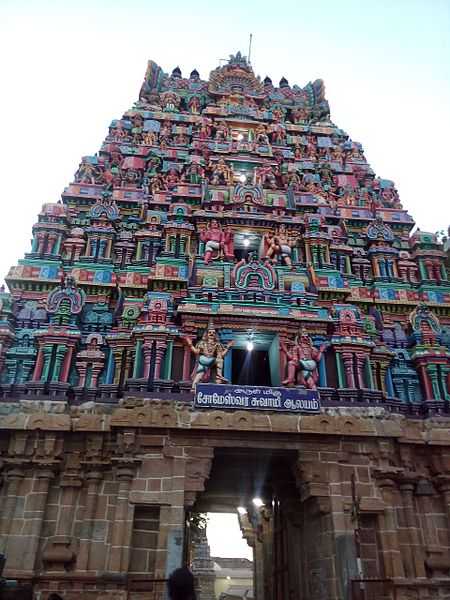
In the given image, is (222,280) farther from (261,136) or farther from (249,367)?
(261,136)

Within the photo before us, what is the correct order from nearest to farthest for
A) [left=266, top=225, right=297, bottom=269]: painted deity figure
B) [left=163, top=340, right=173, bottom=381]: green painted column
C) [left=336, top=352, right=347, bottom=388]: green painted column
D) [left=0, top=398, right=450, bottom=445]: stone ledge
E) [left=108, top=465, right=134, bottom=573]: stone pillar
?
[left=108, top=465, right=134, bottom=573]: stone pillar < [left=0, top=398, right=450, bottom=445]: stone ledge < [left=163, top=340, right=173, bottom=381]: green painted column < [left=336, top=352, right=347, bottom=388]: green painted column < [left=266, top=225, right=297, bottom=269]: painted deity figure

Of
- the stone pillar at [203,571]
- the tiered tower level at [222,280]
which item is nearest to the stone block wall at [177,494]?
the tiered tower level at [222,280]

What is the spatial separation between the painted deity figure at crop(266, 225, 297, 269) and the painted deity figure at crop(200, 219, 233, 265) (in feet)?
4.32

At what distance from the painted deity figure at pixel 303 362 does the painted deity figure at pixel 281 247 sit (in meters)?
3.02

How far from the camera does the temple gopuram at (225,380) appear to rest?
33.1 ft

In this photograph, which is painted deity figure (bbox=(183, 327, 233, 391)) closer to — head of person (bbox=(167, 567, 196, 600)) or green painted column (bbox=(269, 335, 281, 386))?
green painted column (bbox=(269, 335, 281, 386))

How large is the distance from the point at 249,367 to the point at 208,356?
10.3 feet

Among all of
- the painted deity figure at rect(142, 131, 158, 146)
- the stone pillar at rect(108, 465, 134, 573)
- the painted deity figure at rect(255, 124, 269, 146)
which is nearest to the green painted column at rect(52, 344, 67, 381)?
the stone pillar at rect(108, 465, 134, 573)

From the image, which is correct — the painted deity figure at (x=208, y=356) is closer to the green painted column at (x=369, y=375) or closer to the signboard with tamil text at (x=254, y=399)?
the signboard with tamil text at (x=254, y=399)

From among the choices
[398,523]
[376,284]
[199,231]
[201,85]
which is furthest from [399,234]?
[201,85]

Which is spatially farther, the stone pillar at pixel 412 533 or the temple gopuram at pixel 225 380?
the stone pillar at pixel 412 533

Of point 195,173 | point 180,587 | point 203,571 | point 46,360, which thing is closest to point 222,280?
point 46,360

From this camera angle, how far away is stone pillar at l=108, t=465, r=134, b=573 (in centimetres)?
955

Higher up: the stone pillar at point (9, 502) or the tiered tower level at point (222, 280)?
the tiered tower level at point (222, 280)
